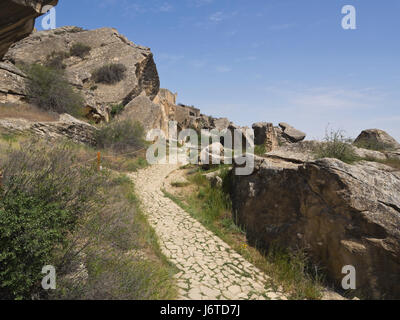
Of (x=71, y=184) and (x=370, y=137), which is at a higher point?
(x=370, y=137)

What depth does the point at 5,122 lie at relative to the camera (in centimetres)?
772

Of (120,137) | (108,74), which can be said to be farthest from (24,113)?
(108,74)

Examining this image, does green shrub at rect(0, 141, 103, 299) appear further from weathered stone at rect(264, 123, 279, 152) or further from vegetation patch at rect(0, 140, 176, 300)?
weathered stone at rect(264, 123, 279, 152)

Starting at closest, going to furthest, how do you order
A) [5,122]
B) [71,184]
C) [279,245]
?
[71,184], [279,245], [5,122]

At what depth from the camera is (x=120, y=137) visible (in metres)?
11.7

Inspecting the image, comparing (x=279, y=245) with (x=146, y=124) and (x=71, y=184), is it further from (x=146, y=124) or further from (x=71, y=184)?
(x=146, y=124)

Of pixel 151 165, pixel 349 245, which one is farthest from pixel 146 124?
pixel 349 245

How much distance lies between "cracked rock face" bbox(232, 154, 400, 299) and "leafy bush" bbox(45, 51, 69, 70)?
1894 cm

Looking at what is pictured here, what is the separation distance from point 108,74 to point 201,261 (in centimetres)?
1712

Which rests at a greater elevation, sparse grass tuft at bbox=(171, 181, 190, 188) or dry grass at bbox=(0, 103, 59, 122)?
dry grass at bbox=(0, 103, 59, 122)

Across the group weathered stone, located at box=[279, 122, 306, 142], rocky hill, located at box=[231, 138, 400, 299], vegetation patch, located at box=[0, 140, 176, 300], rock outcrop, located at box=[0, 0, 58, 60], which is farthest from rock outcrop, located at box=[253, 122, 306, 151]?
rock outcrop, located at box=[0, 0, 58, 60]

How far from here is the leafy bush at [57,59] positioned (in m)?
17.1

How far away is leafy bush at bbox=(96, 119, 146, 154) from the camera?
36.3ft
